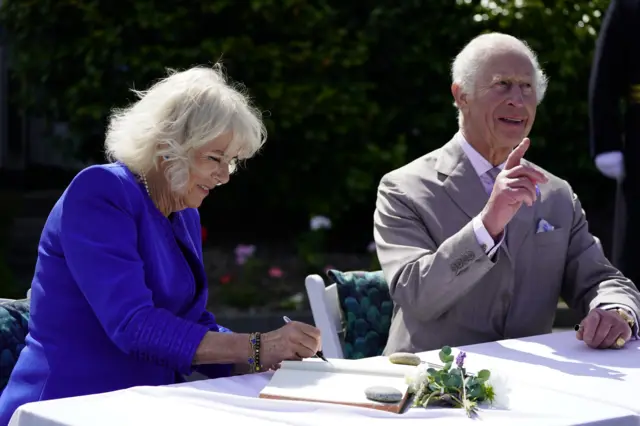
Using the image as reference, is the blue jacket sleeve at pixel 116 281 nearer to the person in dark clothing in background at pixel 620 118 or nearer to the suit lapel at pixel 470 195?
the suit lapel at pixel 470 195

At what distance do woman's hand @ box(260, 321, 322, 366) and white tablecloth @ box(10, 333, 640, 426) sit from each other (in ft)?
0.15

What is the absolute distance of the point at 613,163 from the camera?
5.20m

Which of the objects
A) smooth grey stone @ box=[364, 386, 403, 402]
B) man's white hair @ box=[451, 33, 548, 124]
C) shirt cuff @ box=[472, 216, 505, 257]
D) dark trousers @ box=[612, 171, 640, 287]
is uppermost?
man's white hair @ box=[451, 33, 548, 124]

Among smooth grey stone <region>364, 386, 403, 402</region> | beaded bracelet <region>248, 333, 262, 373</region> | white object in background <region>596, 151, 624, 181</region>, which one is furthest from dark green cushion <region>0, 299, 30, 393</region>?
white object in background <region>596, 151, 624, 181</region>

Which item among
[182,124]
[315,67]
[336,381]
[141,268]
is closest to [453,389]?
[336,381]

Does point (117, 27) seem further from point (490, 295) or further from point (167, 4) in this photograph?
point (490, 295)

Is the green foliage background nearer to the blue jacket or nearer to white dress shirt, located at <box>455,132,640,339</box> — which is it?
white dress shirt, located at <box>455,132,640,339</box>

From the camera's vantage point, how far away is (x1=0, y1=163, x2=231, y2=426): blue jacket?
9.07 ft

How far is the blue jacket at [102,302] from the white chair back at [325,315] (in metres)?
0.64

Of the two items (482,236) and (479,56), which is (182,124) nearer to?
(482,236)

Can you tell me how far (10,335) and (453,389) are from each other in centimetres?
126

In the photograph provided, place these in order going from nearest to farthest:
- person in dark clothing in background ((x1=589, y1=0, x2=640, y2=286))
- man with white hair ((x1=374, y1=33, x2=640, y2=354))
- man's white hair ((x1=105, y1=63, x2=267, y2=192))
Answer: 1. man's white hair ((x1=105, y1=63, x2=267, y2=192))
2. man with white hair ((x1=374, y1=33, x2=640, y2=354))
3. person in dark clothing in background ((x1=589, y1=0, x2=640, y2=286))

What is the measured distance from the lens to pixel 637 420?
2.45m

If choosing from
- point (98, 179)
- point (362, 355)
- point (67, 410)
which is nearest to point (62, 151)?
point (362, 355)
